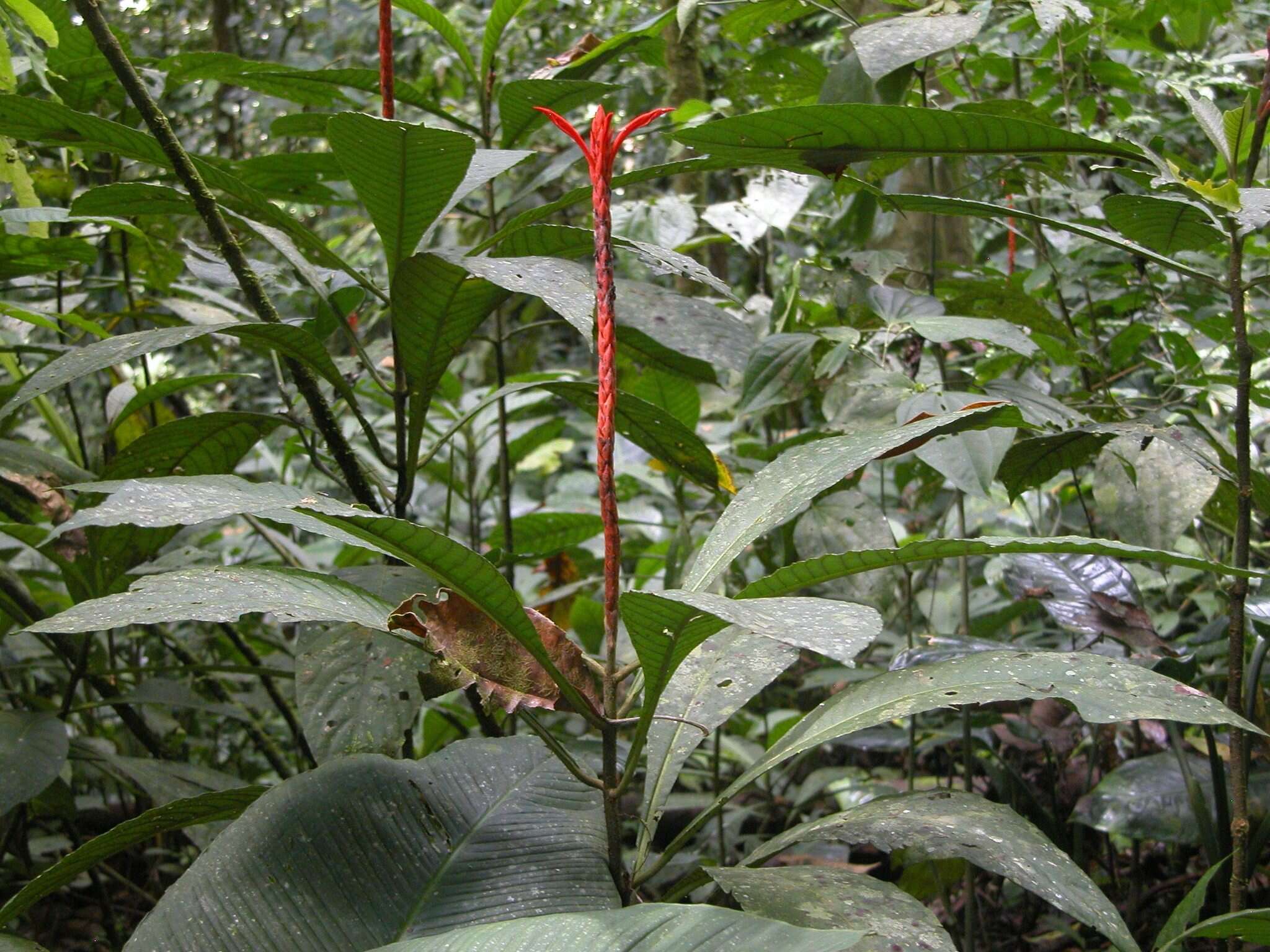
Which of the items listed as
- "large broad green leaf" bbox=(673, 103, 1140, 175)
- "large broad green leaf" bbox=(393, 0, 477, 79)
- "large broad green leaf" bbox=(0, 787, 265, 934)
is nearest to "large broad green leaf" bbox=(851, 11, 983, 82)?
"large broad green leaf" bbox=(673, 103, 1140, 175)

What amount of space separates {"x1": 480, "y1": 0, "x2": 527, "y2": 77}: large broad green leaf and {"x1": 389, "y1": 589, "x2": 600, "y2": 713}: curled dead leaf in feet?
2.91

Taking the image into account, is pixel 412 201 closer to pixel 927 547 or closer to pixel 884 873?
pixel 927 547

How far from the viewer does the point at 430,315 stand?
42.4 inches

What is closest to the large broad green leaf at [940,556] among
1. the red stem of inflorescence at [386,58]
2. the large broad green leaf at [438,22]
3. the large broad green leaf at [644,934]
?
the large broad green leaf at [644,934]

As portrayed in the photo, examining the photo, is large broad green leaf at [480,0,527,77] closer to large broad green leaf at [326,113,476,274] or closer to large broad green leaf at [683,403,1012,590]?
large broad green leaf at [326,113,476,274]

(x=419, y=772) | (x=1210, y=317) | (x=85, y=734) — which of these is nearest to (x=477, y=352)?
(x=85, y=734)

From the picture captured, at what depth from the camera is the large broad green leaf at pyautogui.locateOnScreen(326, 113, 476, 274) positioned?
37.1 inches

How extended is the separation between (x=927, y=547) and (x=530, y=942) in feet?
1.28

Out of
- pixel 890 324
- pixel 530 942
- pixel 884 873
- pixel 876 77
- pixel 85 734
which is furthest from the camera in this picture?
pixel 85 734

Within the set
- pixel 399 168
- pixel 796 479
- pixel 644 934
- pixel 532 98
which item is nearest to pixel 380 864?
pixel 644 934

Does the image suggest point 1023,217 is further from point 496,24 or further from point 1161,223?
point 496,24

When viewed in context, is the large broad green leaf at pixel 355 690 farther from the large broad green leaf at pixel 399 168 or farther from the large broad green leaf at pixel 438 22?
the large broad green leaf at pixel 438 22

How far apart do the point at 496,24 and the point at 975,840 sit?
1180 mm

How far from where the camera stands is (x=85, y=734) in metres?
1.90
